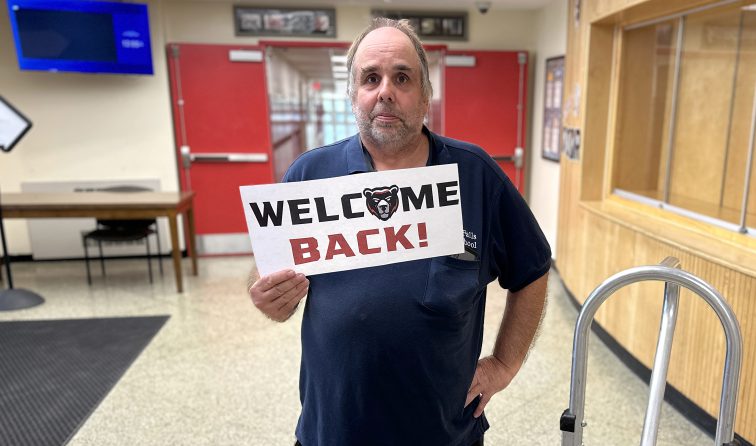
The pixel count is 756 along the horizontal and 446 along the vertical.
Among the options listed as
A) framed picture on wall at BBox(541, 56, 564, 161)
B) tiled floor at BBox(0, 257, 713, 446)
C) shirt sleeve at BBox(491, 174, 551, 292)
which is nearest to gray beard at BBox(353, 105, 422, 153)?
shirt sleeve at BBox(491, 174, 551, 292)

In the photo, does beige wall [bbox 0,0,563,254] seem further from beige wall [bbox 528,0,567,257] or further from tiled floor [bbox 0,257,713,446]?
tiled floor [bbox 0,257,713,446]

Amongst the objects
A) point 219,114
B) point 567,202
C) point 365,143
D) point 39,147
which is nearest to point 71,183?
point 39,147

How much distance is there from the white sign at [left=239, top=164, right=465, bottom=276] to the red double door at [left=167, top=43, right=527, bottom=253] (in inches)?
179

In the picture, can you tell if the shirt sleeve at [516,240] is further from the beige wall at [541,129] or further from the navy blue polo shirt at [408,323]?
the beige wall at [541,129]

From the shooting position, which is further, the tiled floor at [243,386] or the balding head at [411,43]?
the tiled floor at [243,386]

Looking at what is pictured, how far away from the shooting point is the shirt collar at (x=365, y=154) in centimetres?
107

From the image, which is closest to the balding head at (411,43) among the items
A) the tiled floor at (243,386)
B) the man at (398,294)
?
the man at (398,294)

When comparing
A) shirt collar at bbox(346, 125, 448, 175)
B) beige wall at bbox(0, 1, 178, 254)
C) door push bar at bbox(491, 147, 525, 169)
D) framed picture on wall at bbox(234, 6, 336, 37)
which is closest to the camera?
shirt collar at bbox(346, 125, 448, 175)

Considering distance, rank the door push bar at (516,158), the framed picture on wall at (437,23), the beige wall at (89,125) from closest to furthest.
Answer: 1. the beige wall at (89,125)
2. the framed picture on wall at (437,23)
3. the door push bar at (516,158)

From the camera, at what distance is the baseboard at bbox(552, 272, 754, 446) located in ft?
7.50

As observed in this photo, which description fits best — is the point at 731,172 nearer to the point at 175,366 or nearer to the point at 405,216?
the point at 405,216

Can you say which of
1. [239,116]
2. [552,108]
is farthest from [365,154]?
[239,116]

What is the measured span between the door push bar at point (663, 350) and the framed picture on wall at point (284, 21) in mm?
4749

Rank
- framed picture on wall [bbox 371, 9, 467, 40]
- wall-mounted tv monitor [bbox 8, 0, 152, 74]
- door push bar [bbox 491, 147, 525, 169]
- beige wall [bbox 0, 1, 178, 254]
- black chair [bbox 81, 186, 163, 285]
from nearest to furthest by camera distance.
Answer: black chair [bbox 81, 186, 163, 285] → wall-mounted tv monitor [bbox 8, 0, 152, 74] → beige wall [bbox 0, 1, 178, 254] → framed picture on wall [bbox 371, 9, 467, 40] → door push bar [bbox 491, 147, 525, 169]
